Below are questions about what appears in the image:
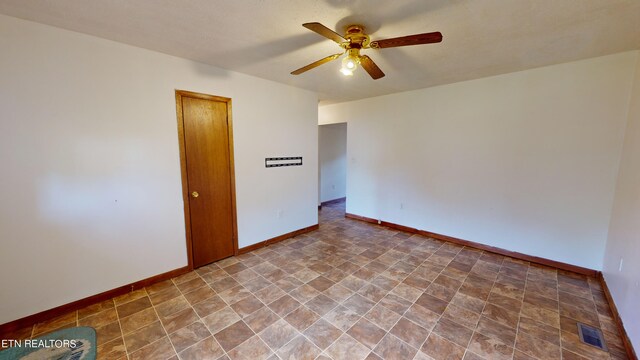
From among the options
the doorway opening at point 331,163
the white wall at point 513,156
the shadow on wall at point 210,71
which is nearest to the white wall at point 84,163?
the shadow on wall at point 210,71

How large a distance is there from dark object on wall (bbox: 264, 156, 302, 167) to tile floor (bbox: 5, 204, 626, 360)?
1.39m

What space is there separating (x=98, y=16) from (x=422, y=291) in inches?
150

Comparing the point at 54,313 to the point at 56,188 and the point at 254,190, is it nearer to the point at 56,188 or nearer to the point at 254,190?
the point at 56,188

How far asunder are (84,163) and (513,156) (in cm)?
490

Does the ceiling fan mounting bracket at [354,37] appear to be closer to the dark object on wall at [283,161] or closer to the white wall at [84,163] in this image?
the white wall at [84,163]

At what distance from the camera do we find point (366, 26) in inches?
78.7

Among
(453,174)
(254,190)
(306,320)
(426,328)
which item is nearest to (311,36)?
(254,190)

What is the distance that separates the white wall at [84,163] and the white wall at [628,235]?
13.6ft

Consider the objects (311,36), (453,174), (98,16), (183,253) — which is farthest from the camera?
(453,174)

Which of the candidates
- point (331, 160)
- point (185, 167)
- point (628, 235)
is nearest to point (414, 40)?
point (628, 235)

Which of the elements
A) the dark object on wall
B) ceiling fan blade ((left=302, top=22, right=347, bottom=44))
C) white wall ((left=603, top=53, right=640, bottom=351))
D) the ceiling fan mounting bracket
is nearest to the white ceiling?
the ceiling fan mounting bracket

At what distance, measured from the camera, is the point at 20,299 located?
2.03 metres

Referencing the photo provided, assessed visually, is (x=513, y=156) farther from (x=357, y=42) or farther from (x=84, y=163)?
(x=84, y=163)

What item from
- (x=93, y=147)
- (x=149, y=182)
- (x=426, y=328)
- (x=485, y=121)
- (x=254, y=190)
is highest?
(x=485, y=121)
